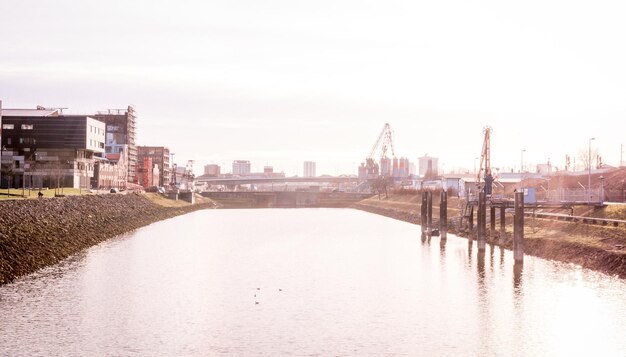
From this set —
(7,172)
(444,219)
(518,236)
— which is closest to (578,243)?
(518,236)

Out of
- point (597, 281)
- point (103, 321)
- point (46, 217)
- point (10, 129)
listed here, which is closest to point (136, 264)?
point (46, 217)

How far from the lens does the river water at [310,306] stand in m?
44.3

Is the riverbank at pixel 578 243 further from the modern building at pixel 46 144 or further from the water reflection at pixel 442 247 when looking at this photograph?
the modern building at pixel 46 144

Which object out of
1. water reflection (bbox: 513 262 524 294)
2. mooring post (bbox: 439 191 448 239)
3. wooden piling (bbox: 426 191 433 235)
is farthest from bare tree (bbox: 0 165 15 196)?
water reflection (bbox: 513 262 524 294)

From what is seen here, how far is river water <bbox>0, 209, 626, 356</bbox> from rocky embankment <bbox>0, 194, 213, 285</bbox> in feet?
9.79

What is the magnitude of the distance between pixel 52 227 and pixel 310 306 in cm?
5037

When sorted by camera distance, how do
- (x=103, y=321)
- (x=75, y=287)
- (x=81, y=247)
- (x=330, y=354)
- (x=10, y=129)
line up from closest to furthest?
(x=330, y=354)
(x=103, y=321)
(x=75, y=287)
(x=81, y=247)
(x=10, y=129)

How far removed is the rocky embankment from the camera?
71.4 meters

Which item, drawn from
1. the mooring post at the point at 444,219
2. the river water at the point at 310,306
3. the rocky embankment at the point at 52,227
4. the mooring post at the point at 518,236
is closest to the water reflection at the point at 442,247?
the mooring post at the point at 444,219

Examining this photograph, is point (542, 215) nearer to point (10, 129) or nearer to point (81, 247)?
point (81, 247)

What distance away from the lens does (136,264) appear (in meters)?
80.8

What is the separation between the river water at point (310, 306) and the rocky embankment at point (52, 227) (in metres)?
2.99

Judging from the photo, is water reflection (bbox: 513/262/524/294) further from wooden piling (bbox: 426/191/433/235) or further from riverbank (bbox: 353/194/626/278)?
wooden piling (bbox: 426/191/433/235)

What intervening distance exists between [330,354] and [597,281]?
108ft
